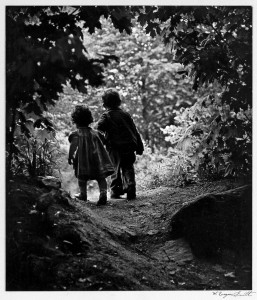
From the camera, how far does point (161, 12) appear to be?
14.2 ft

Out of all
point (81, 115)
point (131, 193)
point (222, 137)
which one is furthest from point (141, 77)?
point (222, 137)

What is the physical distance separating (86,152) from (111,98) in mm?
973

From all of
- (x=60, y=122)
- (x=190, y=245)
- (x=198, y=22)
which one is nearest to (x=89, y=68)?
(x=198, y=22)

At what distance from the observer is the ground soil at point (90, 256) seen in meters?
3.23

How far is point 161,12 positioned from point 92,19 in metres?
0.94

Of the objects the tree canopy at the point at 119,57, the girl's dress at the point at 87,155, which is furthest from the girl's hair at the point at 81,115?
the tree canopy at the point at 119,57

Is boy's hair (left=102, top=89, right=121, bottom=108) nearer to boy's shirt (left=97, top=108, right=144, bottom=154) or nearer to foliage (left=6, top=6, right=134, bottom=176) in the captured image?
boy's shirt (left=97, top=108, right=144, bottom=154)

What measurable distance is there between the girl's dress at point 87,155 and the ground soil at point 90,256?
2.65 ft

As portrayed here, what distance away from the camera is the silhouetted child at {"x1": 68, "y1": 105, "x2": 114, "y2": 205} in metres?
5.34

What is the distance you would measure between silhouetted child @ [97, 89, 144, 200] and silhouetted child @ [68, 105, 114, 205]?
0.43m

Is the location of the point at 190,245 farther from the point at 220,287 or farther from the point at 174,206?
the point at 174,206

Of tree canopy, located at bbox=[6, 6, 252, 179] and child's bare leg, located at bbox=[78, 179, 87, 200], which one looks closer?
tree canopy, located at bbox=[6, 6, 252, 179]
